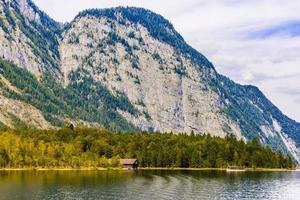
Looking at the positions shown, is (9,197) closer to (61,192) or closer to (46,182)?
(61,192)

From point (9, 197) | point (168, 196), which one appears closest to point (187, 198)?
point (168, 196)

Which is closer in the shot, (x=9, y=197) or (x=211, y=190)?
(x=9, y=197)

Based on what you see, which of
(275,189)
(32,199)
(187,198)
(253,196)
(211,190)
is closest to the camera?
(32,199)

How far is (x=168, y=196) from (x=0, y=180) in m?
67.1

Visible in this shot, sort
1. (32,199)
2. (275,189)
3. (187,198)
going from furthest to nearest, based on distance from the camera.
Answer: (275,189) → (187,198) → (32,199)

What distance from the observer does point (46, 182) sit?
608ft

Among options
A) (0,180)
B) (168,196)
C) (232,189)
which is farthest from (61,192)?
(232,189)

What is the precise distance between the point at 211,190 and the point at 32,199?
57.8m

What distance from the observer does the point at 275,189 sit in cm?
18425

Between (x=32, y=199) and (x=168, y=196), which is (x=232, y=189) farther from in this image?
(x=32, y=199)

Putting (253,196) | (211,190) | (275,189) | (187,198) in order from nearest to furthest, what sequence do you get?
(187,198) < (253,196) < (211,190) < (275,189)

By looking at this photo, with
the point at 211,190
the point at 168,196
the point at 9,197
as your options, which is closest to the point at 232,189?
the point at 211,190

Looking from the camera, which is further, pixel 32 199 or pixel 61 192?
pixel 61 192

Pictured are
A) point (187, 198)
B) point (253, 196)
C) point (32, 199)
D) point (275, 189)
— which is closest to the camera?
point (32, 199)
